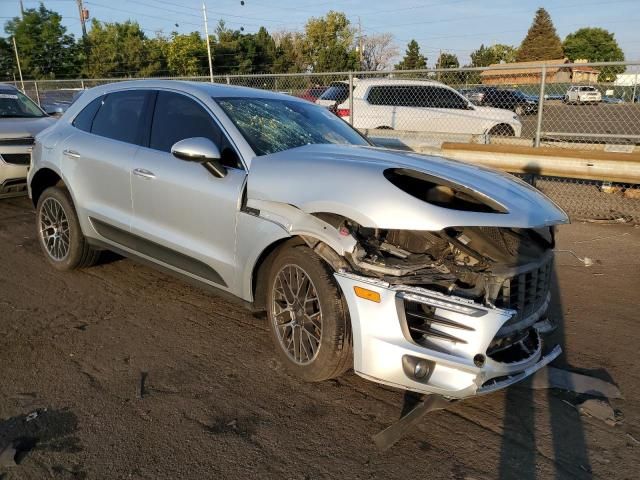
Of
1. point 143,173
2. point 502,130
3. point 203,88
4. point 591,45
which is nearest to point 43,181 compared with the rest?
point 143,173

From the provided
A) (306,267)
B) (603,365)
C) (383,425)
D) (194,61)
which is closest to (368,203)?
(306,267)

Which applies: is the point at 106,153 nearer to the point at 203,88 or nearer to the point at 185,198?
the point at 203,88

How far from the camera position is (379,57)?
80.1 m

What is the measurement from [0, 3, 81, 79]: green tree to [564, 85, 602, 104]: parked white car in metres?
49.6

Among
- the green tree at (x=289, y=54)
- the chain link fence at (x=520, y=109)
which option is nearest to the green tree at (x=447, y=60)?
the green tree at (x=289, y=54)

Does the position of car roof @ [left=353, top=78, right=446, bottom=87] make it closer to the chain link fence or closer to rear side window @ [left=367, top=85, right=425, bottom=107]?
the chain link fence

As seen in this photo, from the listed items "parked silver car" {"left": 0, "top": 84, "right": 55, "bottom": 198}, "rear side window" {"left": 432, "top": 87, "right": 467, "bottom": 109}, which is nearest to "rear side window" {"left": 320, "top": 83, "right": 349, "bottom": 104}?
"rear side window" {"left": 432, "top": 87, "right": 467, "bottom": 109}

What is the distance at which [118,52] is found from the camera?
51.3 m

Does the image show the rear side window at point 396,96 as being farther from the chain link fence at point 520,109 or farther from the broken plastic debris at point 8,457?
the broken plastic debris at point 8,457

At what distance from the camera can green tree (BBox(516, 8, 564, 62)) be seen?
94.1 metres

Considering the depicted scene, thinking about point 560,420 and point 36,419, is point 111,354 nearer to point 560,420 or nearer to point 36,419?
point 36,419

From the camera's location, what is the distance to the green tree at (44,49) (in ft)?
165

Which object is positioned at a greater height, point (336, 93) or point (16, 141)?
point (336, 93)

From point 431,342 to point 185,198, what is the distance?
2064 millimetres
